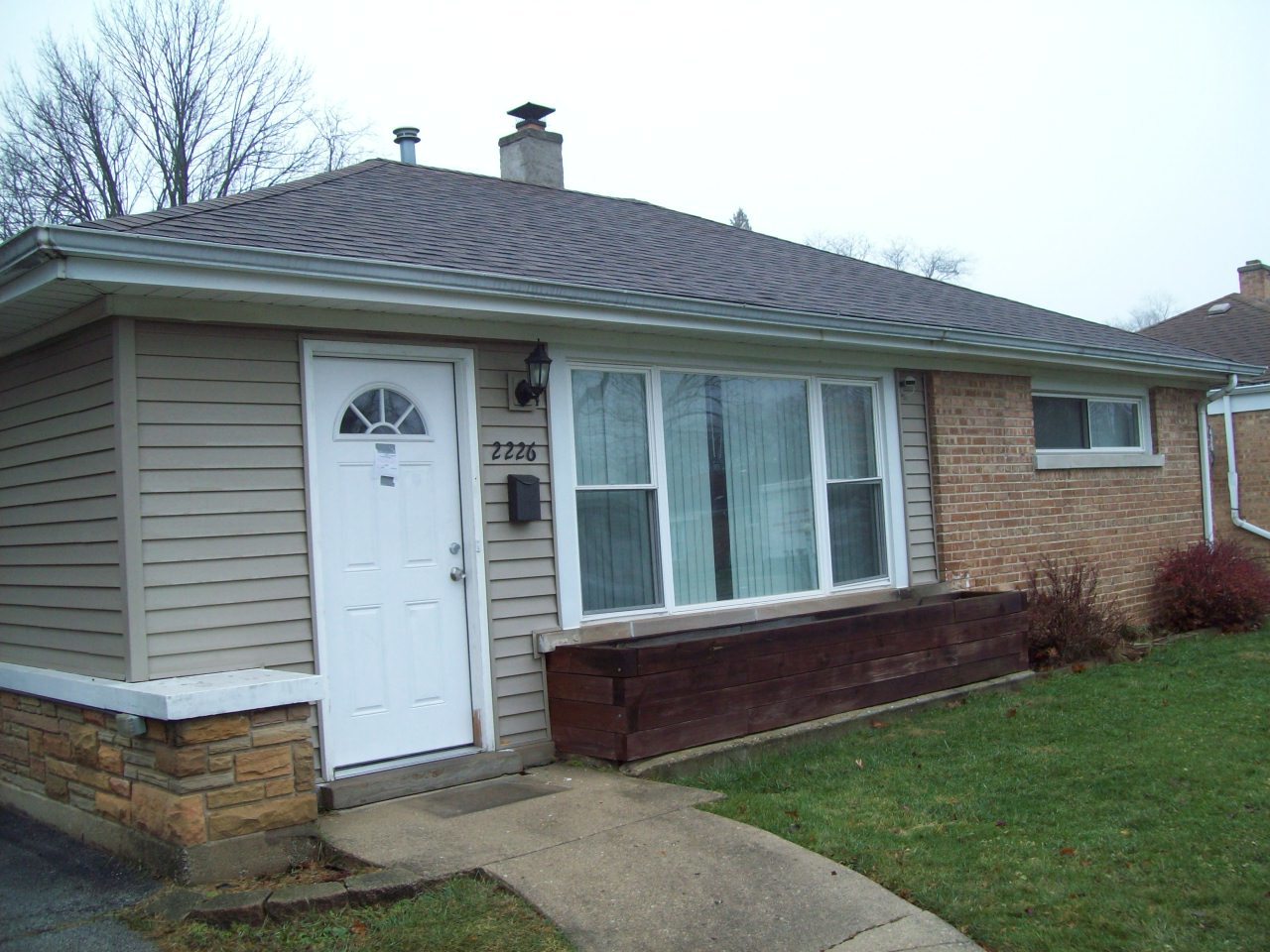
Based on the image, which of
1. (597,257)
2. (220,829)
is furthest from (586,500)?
(220,829)

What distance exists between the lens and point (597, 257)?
7.89m

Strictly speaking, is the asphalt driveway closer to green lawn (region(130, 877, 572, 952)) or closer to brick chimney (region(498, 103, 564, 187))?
green lawn (region(130, 877, 572, 952))

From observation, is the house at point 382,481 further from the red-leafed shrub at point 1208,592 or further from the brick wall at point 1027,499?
the red-leafed shrub at point 1208,592

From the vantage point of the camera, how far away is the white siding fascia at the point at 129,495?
5316 mm

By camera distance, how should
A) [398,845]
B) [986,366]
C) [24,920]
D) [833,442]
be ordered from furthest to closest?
[986,366], [833,442], [398,845], [24,920]

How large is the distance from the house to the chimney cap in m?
1.97

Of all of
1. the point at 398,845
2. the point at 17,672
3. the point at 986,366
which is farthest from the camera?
the point at 986,366

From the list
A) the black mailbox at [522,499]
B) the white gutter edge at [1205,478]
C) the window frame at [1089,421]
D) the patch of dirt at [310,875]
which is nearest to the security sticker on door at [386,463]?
the black mailbox at [522,499]

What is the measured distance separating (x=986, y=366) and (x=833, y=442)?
197 cm

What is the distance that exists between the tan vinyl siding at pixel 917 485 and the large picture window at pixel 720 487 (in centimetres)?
26

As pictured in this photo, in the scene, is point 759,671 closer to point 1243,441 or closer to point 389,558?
point 389,558

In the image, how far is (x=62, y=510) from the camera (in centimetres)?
596

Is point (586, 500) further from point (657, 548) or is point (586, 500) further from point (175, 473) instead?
point (175, 473)

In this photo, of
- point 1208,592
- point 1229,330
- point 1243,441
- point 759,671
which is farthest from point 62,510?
point 1229,330
